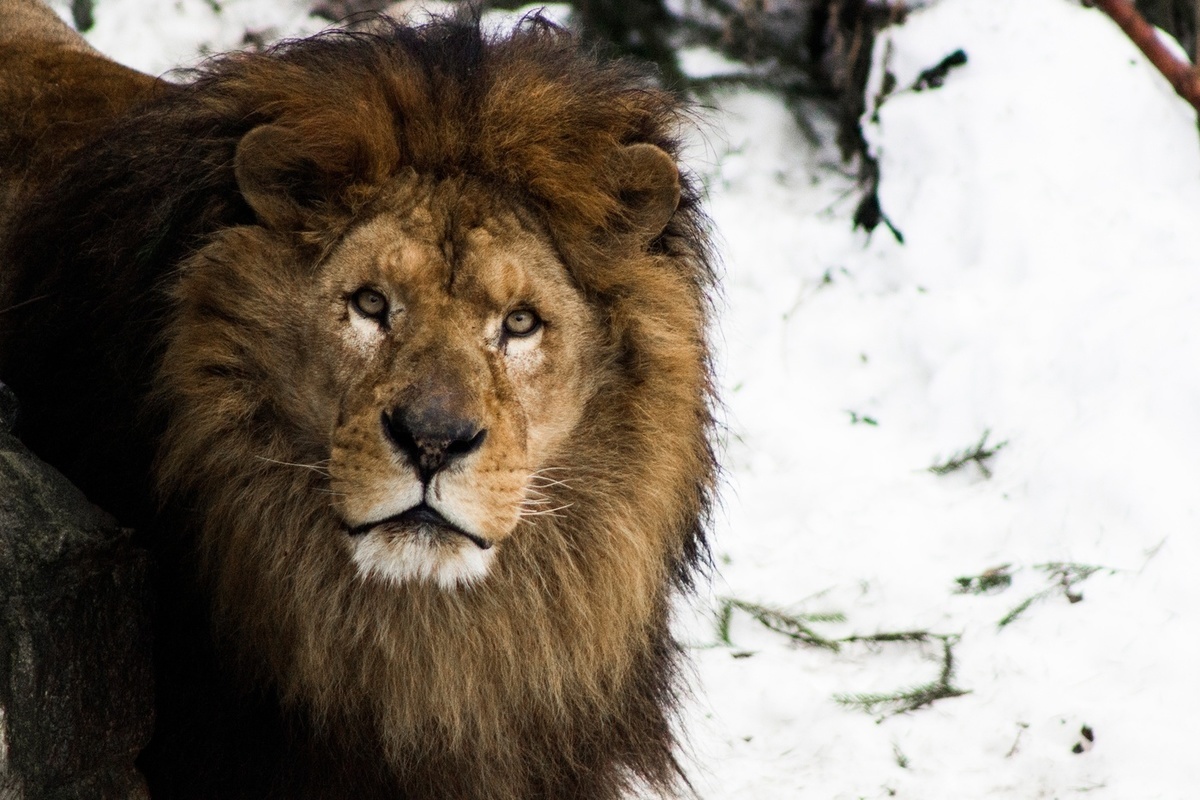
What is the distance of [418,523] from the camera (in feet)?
7.92

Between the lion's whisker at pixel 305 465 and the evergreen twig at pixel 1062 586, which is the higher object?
the lion's whisker at pixel 305 465

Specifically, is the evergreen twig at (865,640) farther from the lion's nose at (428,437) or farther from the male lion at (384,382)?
the lion's nose at (428,437)

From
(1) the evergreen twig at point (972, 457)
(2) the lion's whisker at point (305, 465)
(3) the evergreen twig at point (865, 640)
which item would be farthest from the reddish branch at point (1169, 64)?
(2) the lion's whisker at point (305, 465)

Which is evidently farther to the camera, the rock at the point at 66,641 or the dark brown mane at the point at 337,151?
the dark brown mane at the point at 337,151

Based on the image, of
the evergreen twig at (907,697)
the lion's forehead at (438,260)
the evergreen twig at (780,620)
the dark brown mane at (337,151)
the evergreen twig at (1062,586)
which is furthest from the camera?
the evergreen twig at (780,620)

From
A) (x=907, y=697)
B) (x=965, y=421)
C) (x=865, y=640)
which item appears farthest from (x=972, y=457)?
(x=907, y=697)

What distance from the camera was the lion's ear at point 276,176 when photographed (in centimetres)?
262

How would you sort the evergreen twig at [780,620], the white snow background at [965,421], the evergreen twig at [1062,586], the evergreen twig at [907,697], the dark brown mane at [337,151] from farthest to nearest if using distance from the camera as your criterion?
1. the evergreen twig at [780,620]
2. the evergreen twig at [1062,586]
3. the evergreen twig at [907,697]
4. the white snow background at [965,421]
5. the dark brown mane at [337,151]

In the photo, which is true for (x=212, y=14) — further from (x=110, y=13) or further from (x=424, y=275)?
(x=424, y=275)

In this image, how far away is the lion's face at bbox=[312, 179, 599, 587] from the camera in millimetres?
2387

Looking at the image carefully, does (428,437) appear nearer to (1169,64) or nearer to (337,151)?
(337,151)

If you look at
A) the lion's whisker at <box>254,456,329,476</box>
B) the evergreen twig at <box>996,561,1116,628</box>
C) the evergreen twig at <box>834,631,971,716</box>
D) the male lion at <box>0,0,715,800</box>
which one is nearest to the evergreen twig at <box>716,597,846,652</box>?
the evergreen twig at <box>834,631,971,716</box>

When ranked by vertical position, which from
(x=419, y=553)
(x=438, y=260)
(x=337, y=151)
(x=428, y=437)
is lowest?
(x=419, y=553)

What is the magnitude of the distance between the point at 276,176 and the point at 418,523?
71 cm
